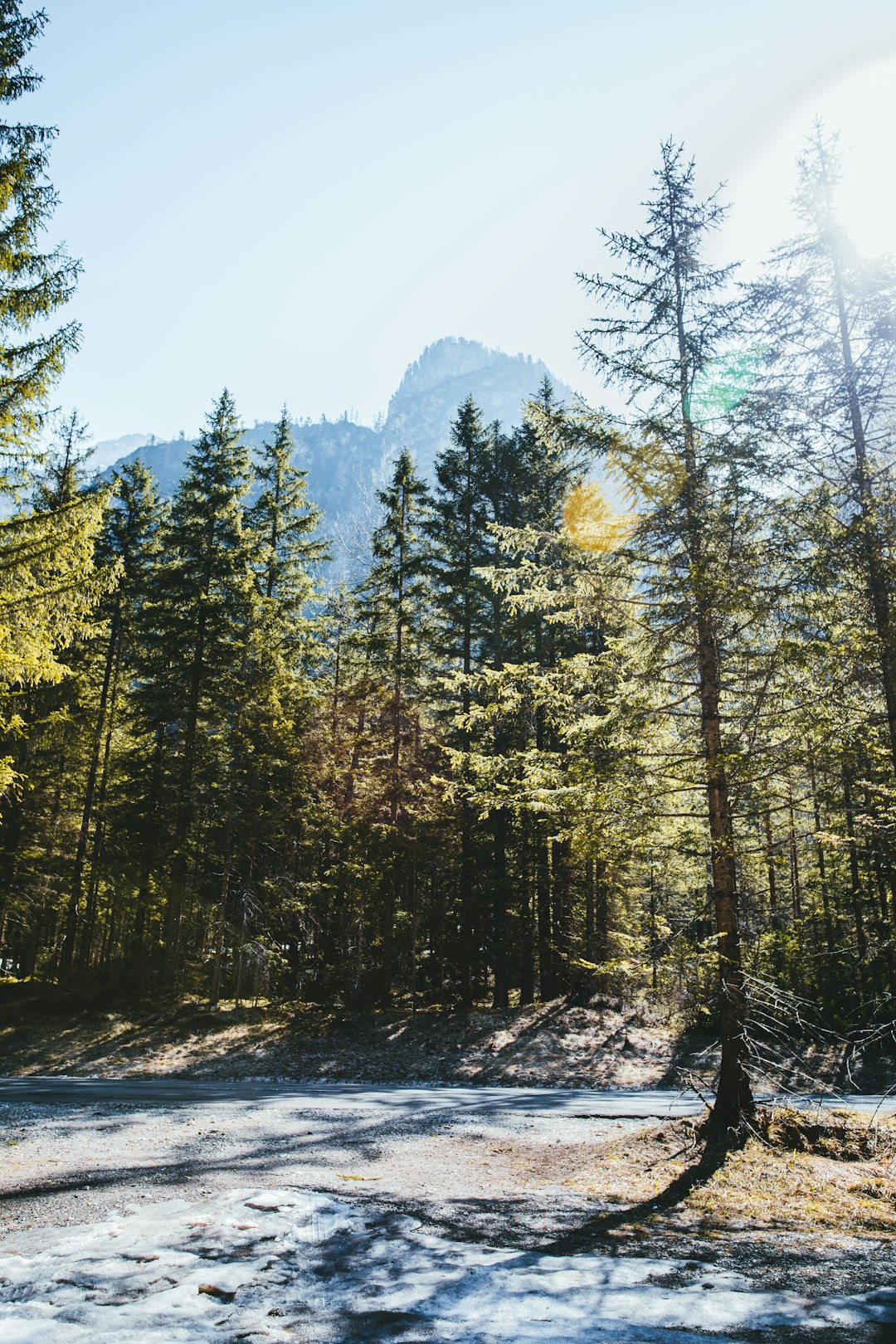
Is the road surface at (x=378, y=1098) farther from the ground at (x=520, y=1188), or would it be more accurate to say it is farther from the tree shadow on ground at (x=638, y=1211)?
the tree shadow on ground at (x=638, y=1211)

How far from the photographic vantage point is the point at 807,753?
8359 mm

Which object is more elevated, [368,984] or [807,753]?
[807,753]

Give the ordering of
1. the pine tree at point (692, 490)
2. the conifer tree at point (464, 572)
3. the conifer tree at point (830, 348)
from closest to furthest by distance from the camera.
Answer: the pine tree at point (692, 490) < the conifer tree at point (830, 348) < the conifer tree at point (464, 572)

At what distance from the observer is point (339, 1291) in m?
4.05

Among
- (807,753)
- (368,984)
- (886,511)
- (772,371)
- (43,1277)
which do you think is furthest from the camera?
(368,984)

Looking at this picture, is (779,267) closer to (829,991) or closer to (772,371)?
(772,371)

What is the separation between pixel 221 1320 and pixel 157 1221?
5.43 ft

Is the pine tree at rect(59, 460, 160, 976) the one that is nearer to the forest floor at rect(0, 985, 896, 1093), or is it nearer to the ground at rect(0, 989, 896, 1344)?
the forest floor at rect(0, 985, 896, 1093)

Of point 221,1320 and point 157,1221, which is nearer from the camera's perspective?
point 221,1320

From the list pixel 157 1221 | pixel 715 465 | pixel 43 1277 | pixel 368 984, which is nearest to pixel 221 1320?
pixel 43 1277

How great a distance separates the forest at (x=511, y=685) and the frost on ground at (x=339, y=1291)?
158 inches

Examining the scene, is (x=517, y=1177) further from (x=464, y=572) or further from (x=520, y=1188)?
(x=464, y=572)

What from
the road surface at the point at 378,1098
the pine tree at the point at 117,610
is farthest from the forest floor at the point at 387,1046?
the pine tree at the point at 117,610

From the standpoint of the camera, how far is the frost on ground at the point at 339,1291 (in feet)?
11.5
